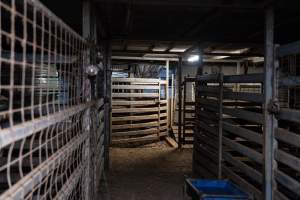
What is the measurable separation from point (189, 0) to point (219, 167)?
6.80 ft

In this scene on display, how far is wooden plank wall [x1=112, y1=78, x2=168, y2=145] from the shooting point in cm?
866

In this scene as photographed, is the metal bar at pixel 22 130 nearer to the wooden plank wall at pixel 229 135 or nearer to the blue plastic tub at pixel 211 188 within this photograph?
the blue plastic tub at pixel 211 188

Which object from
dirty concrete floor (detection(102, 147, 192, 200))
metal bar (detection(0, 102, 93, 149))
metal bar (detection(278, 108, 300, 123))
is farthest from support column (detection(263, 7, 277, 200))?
metal bar (detection(0, 102, 93, 149))

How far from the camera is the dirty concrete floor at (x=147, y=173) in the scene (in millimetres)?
4746

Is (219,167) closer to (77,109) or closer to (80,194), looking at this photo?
(80,194)

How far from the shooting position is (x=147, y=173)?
584cm

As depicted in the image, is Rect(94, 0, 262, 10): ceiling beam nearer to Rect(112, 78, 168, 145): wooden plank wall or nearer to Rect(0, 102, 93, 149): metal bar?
Rect(0, 102, 93, 149): metal bar

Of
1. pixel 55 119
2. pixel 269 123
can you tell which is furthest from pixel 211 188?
pixel 55 119

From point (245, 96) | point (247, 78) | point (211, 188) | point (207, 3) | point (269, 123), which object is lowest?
point (211, 188)

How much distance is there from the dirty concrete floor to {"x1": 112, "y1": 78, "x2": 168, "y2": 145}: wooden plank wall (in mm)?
766

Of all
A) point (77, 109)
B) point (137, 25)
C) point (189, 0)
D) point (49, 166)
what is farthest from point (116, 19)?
point (49, 166)

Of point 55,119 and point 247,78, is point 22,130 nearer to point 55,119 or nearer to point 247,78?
point 55,119

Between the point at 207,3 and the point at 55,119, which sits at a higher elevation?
the point at 207,3

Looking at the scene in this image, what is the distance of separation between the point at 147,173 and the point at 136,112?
3.24m
